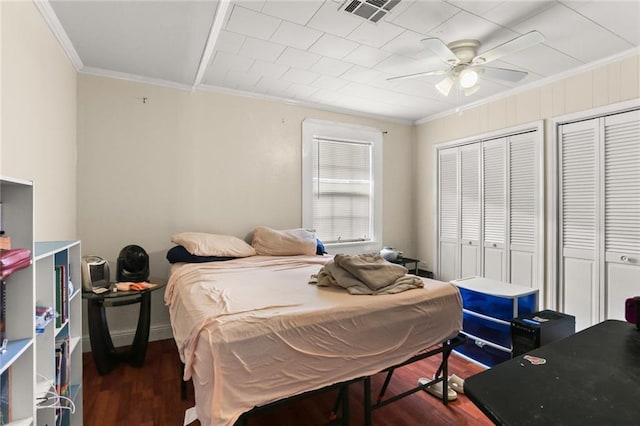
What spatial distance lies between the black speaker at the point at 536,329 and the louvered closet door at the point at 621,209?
713mm

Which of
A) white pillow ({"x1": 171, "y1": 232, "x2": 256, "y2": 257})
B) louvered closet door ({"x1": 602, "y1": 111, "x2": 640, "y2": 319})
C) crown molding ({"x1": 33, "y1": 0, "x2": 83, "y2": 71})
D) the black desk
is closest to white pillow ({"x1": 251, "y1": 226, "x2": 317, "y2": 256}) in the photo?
white pillow ({"x1": 171, "y1": 232, "x2": 256, "y2": 257})

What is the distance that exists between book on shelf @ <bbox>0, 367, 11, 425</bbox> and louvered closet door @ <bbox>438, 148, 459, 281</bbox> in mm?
4391

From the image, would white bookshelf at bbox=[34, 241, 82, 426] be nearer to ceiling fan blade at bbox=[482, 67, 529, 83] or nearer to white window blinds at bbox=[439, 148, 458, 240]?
ceiling fan blade at bbox=[482, 67, 529, 83]

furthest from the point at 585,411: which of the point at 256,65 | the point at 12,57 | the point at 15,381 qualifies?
the point at 256,65

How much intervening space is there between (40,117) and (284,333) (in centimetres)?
212

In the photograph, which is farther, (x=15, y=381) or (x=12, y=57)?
(x=12, y=57)

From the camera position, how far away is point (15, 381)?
1.14 meters

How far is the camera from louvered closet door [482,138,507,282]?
380 centimetres

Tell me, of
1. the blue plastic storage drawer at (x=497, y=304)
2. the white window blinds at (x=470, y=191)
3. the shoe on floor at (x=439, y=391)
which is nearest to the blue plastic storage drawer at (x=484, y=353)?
the blue plastic storage drawer at (x=497, y=304)

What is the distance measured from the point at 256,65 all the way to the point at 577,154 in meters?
3.23

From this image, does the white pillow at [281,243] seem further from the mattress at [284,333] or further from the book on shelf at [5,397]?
the book on shelf at [5,397]

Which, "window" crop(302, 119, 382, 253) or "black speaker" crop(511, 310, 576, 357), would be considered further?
"window" crop(302, 119, 382, 253)

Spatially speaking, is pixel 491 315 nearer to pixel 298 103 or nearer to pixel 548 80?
pixel 548 80

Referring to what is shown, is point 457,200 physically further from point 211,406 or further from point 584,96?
point 211,406
